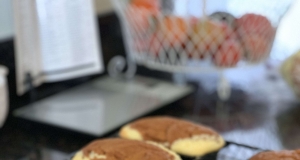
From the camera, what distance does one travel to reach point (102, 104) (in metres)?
0.86

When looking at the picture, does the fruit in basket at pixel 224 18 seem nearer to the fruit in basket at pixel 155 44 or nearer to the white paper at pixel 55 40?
the fruit in basket at pixel 155 44

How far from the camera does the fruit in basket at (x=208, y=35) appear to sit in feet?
2.66

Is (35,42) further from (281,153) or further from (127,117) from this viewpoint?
(281,153)

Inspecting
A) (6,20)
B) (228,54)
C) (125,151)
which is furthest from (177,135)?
(6,20)

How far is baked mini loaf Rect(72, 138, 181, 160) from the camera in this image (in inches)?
22.5

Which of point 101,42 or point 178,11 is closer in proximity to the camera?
point 178,11

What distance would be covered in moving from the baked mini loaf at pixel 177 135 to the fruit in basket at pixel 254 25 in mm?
238

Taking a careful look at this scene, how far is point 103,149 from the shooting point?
589mm

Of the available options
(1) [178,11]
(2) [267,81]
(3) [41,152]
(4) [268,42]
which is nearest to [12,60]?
(3) [41,152]

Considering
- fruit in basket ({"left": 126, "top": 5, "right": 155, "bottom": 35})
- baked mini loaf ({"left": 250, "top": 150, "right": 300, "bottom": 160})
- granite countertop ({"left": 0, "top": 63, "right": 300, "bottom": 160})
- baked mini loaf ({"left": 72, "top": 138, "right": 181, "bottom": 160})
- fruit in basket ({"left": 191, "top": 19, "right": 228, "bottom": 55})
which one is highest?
fruit in basket ({"left": 126, "top": 5, "right": 155, "bottom": 35})

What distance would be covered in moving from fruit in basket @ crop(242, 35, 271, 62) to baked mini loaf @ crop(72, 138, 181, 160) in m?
0.32

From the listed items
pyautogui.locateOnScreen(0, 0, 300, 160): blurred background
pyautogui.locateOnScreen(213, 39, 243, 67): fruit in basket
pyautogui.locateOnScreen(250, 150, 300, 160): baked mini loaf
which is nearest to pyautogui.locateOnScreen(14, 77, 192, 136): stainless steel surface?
pyautogui.locateOnScreen(0, 0, 300, 160): blurred background

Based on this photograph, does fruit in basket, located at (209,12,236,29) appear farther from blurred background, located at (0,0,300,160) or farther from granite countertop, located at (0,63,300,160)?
granite countertop, located at (0,63,300,160)

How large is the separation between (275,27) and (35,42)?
0.46 m
